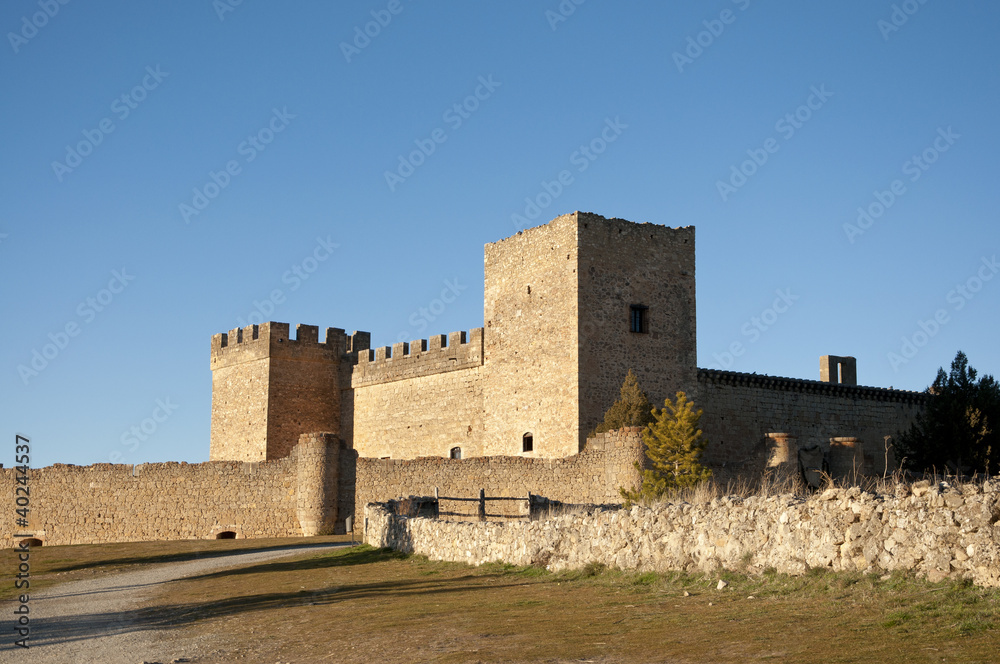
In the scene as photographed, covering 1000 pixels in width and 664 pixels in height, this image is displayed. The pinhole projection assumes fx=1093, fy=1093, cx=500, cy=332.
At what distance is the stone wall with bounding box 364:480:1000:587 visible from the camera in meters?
8.84

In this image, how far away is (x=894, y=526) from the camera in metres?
9.40

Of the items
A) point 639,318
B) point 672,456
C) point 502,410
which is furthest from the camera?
point 502,410

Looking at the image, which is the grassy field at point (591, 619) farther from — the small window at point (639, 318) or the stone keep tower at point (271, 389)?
the stone keep tower at point (271, 389)

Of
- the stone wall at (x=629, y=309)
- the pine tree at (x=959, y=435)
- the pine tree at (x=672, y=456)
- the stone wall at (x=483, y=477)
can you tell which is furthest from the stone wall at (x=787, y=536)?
the pine tree at (x=959, y=435)

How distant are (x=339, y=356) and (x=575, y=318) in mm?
12526

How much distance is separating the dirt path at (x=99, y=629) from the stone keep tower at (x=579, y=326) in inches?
518

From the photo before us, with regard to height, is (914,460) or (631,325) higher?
(631,325)

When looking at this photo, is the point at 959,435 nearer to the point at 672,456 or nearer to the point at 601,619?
the point at 672,456

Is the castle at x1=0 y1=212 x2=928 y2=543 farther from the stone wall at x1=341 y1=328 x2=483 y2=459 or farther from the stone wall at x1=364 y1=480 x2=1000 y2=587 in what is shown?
the stone wall at x1=364 y1=480 x2=1000 y2=587

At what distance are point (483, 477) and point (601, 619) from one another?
1719 cm

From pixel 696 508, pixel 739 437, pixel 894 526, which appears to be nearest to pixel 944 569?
pixel 894 526

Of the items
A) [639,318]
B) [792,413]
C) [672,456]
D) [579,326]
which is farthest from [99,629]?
[792,413]

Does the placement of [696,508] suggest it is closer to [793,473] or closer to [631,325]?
[793,473]

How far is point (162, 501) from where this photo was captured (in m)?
28.3
